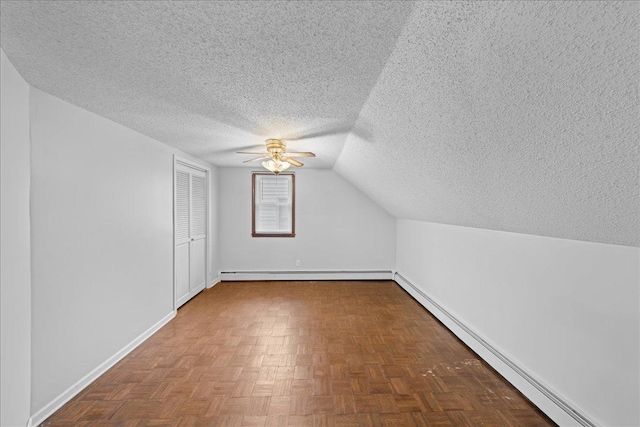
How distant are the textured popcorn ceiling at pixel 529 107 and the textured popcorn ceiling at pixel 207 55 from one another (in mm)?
206

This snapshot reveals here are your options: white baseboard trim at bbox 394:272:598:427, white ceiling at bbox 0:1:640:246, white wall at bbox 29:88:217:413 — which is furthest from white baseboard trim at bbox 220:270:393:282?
white ceiling at bbox 0:1:640:246

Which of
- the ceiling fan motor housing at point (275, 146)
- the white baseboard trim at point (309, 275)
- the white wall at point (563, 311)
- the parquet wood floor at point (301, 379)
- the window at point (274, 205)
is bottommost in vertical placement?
the parquet wood floor at point (301, 379)

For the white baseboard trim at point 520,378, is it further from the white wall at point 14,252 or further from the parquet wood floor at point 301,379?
the white wall at point 14,252

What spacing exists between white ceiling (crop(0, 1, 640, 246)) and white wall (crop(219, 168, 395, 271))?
11.0 feet

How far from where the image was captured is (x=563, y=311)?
1.95m

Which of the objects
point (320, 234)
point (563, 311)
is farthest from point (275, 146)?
point (320, 234)

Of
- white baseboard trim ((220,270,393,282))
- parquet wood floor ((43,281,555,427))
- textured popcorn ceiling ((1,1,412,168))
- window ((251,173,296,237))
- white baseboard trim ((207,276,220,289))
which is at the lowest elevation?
parquet wood floor ((43,281,555,427))

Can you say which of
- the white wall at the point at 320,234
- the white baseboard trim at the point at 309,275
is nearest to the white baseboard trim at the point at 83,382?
the white baseboard trim at the point at 309,275

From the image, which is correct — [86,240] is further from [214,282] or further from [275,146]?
[214,282]

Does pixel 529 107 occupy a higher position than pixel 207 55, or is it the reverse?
pixel 207 55

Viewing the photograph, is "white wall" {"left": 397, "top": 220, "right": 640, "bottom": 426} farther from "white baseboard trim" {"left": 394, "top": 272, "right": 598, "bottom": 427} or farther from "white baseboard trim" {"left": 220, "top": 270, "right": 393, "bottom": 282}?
"white baseboard trim" {"left": 220, "top": 270, "right": 393, "bottom": 282}

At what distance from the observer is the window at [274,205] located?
5.76 metres

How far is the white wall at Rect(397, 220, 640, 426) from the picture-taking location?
1.57 metres

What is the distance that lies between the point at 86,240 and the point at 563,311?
3.28 metres
